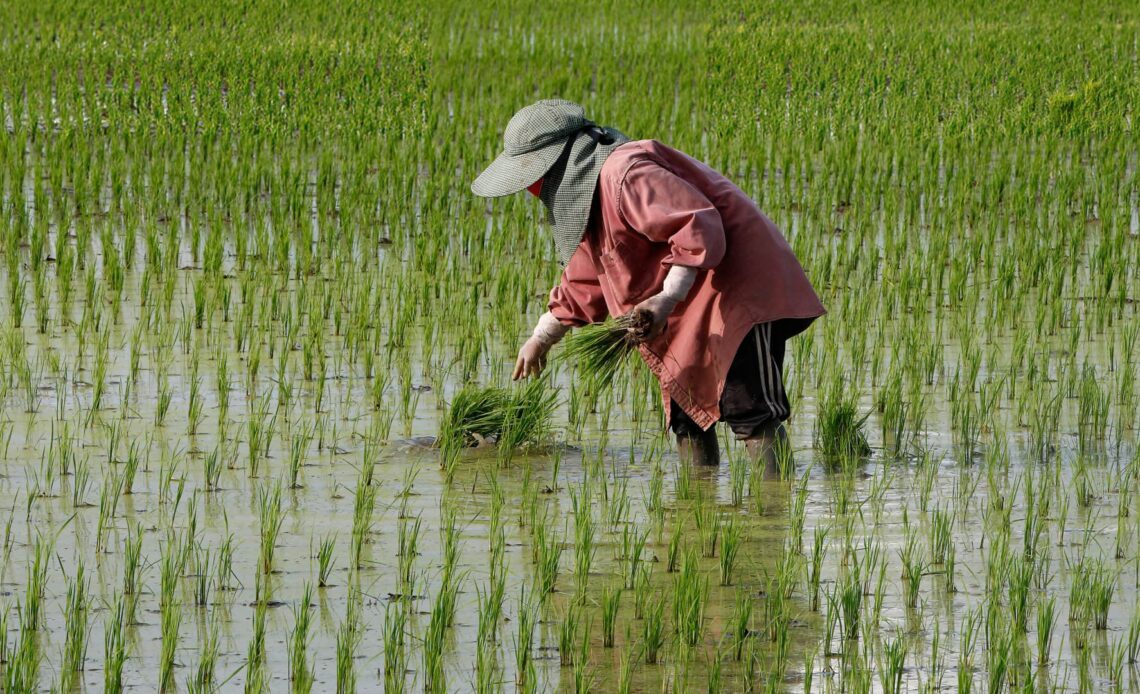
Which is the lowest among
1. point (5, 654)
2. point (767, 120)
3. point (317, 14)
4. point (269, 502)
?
point (5, 654)

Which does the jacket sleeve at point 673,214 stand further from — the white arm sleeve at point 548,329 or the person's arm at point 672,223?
the white arm sleeve at point 548,329

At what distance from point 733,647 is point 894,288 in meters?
3.11

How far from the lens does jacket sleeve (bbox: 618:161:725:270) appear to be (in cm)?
331

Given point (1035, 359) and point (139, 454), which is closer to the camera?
point (139, 454)

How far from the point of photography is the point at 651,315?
11.3 ft

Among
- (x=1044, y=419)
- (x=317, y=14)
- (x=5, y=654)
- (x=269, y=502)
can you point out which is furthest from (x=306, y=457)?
(x=317, y=14)

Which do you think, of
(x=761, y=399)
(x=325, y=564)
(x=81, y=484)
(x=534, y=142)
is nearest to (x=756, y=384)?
(x=761, y=399)

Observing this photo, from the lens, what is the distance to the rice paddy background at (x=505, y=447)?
2801 mm

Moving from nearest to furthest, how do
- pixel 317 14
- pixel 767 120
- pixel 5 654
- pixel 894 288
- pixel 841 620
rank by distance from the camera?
1. pixel 5 654
2. pixel 841 620
3. pixel 894 288
4. pixel 767 120
5. pixel 317 14

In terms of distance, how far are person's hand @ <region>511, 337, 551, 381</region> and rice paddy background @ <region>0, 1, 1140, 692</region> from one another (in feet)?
0.92

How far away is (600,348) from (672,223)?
543 millimetres

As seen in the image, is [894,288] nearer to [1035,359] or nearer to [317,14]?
[1035,359]

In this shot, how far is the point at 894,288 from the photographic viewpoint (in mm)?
5637

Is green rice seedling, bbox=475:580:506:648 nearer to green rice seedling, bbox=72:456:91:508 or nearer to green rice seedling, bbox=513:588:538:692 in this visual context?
green rice seedling, bbox=513:588:538:692
